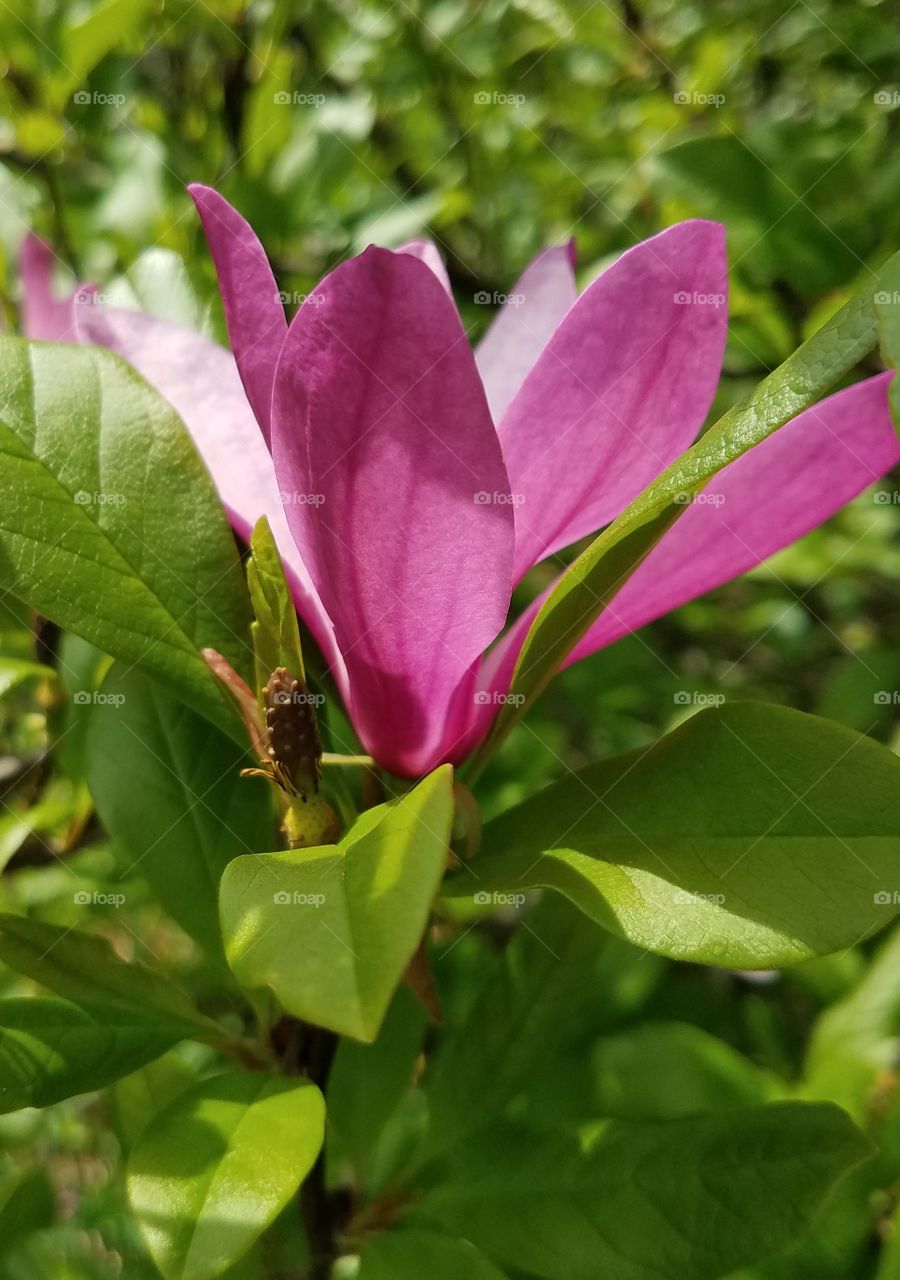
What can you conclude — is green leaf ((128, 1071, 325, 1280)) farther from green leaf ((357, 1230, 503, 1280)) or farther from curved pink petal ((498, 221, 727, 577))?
curved pink petal ((498, 221, 727, 577))

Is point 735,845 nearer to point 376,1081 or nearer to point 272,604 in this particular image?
point 272,604

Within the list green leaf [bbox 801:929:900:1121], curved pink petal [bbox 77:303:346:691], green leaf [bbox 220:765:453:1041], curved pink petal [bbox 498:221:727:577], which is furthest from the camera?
green leaf [bbox 801:929:900:1121]

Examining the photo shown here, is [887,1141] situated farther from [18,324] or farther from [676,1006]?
[18,324]

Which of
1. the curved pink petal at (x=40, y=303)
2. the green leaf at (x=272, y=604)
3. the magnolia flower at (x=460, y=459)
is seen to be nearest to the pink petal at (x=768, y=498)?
the magnolia flower at (x=460, y=459)

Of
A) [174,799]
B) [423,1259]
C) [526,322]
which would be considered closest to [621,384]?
[526,322]

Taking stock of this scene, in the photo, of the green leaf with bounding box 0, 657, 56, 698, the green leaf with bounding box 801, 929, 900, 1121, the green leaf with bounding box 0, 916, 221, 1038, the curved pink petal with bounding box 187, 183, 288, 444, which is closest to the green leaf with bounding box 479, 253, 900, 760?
the curved pink petal with bounding box 187, 183, 288, 444
